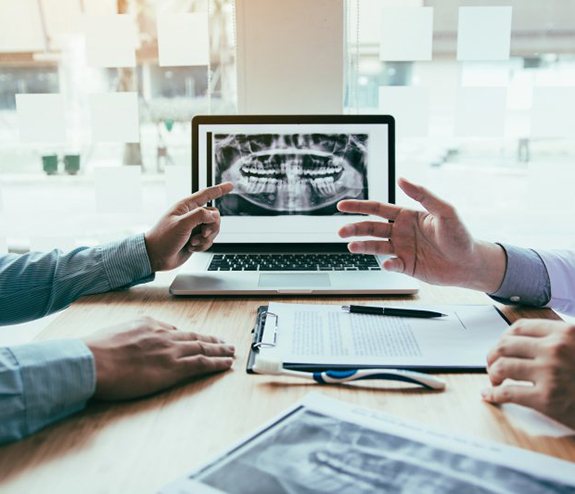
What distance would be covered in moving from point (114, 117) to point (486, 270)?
1034 millimetres

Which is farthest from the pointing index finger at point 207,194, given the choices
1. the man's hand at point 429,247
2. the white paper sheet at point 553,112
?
the white paper sheet at point 553,112

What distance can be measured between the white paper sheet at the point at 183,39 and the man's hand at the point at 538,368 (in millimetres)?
1130

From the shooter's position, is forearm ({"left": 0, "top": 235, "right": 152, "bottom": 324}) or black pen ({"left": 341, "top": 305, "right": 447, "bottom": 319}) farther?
forearm ({"left": 0, "top": 235, "right": 152, "bottom": 324})

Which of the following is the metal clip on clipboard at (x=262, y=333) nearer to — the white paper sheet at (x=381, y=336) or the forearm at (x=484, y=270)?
the white paper sheet at (x=381, y=336)

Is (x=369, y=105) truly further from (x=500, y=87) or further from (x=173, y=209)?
(x=173, y=209)

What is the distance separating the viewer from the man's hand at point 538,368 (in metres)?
0.65

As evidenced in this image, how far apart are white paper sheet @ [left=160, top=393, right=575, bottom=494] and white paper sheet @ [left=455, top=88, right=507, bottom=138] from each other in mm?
1074

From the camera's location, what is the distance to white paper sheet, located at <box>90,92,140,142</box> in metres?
1.57

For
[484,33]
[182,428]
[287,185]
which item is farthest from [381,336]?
[484,33]

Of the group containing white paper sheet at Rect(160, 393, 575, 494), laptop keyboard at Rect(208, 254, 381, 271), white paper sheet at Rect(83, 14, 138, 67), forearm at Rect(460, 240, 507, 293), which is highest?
white paper sheet at Rect(83, 14, 138, 67)

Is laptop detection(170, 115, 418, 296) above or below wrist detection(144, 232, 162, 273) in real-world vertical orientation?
above

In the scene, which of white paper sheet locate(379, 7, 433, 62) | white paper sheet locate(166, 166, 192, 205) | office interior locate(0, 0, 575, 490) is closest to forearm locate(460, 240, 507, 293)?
office interior locate(0, 0, 575, 490)

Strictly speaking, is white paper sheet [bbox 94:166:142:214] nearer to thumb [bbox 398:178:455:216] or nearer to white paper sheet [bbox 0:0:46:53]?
white paper sheet [bbox 0:0:46:53]

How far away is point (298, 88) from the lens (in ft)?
5.15
